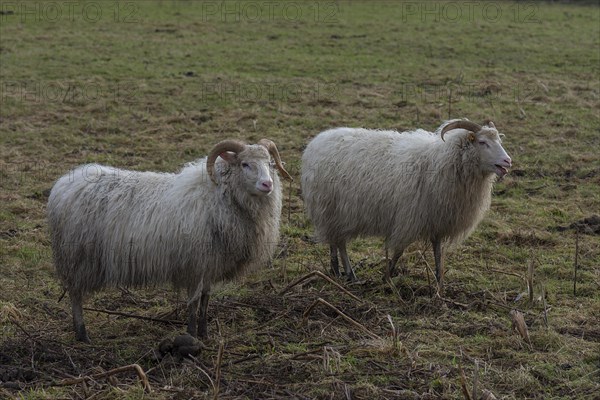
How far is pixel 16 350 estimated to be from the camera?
721 cm

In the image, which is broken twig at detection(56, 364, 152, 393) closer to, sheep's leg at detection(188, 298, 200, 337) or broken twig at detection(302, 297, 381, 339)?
sheep's leg at detection(188, 298, 200, 337)

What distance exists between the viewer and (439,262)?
885 cm

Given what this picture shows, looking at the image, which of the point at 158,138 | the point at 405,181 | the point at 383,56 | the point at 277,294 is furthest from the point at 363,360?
the point at 383,56

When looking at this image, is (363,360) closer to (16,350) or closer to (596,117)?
(16,350)

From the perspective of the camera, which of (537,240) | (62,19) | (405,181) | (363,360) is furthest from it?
(62,19)

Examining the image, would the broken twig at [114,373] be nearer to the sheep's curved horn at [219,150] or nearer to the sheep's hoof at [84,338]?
the sheep's hoof at [84,338]

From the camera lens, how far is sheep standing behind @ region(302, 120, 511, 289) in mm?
8898

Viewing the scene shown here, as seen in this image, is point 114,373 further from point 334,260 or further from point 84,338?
point 334,260

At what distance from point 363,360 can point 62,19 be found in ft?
67.2

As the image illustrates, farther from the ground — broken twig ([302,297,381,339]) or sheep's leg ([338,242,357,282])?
broken twig ([302,297,381,339])

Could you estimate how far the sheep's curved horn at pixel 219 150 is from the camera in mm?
7520

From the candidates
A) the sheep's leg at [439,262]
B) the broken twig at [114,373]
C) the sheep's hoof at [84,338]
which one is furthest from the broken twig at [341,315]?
the sheep's hoof at [84,338]

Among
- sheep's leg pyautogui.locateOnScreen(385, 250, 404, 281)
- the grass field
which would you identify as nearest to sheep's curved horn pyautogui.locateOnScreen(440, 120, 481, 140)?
sheep's leg pyautogui.locateOnScreen(385, 250, 404, 281)

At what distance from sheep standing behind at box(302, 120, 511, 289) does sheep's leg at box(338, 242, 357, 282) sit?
11 millimetres
